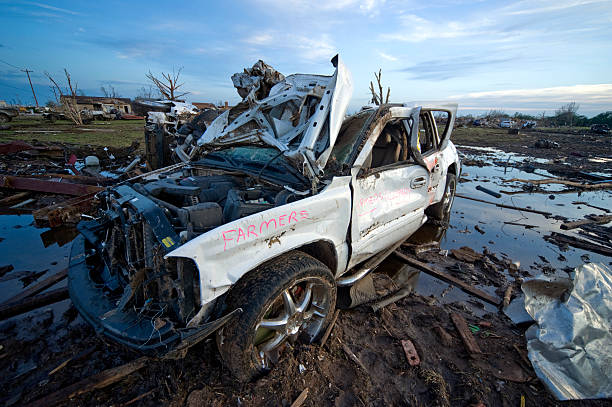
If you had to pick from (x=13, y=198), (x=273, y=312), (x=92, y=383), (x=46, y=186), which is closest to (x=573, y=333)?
(x=273, y=312)

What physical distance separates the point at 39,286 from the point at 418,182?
4510mm

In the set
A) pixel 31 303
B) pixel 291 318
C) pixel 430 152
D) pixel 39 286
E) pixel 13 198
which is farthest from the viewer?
pixel 13 198

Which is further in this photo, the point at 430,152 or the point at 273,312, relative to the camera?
the point at 430,152

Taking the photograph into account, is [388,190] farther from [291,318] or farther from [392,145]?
[291,318]

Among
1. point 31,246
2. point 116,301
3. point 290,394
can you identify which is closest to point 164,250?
point 116,301

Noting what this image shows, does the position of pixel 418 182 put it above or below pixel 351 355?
above

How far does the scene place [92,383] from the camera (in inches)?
76.3

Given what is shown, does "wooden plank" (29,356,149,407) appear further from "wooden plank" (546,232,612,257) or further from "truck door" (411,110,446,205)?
"wooden plank" (546,232,612,257)

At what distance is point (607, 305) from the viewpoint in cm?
234

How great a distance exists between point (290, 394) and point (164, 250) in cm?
132

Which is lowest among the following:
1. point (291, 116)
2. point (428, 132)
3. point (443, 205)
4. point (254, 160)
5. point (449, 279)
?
point (449, 279)

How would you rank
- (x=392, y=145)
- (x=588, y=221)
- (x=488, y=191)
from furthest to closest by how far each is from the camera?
(x=488, y=191) < (x=588, y=221) < (x=392, y=145)

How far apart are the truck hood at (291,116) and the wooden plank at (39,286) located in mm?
2253

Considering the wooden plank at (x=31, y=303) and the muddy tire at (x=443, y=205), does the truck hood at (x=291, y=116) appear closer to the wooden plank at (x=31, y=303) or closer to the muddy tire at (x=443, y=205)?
the wooden plank at (x=31, y=303)
